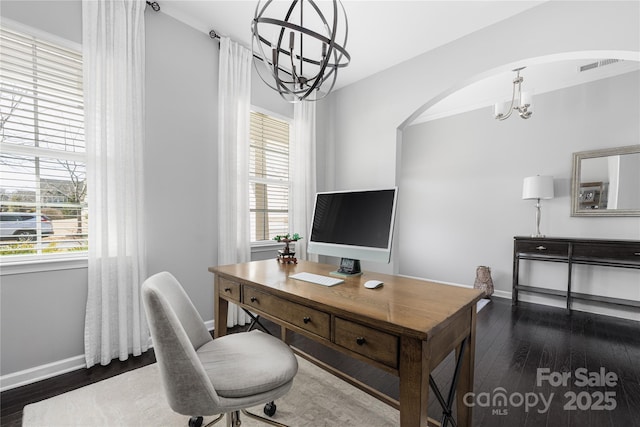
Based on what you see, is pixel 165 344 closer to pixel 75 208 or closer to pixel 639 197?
pixel 75 208

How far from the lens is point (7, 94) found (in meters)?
1.77

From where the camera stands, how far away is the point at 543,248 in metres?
3.41

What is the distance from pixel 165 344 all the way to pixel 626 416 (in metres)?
2.59

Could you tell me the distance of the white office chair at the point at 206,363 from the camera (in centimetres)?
97

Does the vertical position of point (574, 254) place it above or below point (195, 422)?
above

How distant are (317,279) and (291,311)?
0.90 ft

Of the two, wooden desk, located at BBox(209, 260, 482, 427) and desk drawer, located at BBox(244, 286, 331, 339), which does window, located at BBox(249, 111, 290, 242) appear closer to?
wooden desk, located at BBox(209, 260, 482, 427)

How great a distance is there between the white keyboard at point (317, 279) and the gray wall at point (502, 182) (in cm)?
358

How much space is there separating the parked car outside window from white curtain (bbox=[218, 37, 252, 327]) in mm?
1233

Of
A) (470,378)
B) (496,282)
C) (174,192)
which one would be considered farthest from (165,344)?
(496,282)

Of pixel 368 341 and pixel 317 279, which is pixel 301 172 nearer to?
pixel 317 279

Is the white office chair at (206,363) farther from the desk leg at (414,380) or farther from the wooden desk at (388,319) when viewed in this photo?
the desk leg at (414,380)

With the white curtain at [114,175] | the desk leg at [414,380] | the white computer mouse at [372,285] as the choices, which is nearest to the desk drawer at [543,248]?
the white computer mouse at [372,285]

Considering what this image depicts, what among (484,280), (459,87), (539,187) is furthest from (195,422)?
(539,187)
